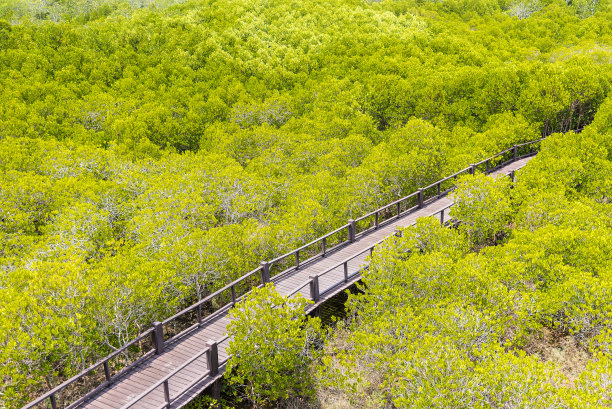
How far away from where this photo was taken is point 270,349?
1345cm

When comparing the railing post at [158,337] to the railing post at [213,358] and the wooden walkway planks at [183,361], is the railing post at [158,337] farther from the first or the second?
the railing post at [213,358]

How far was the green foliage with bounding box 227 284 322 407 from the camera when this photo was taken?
13344 millimetres

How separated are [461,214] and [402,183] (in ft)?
18.3

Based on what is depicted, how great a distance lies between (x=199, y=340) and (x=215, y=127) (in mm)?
26943

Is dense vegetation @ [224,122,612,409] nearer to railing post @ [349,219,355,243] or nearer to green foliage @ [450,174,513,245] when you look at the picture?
green foliage @ [450,174,513,245]

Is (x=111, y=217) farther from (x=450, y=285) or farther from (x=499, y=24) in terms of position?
(x=499, y=24)

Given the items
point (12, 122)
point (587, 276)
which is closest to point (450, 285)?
point (587, 276)

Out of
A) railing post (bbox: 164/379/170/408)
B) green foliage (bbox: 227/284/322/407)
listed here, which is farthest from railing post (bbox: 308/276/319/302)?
railing post (bbox: 164/379/170/408)

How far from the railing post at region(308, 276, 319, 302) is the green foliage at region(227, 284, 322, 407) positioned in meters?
2.00

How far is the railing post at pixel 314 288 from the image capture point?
16.2 meters

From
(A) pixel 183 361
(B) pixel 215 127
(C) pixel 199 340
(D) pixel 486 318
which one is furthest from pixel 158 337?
(B) pixel 215 127

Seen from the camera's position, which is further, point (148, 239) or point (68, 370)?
point (148, 239)

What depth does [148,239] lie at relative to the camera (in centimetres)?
1912

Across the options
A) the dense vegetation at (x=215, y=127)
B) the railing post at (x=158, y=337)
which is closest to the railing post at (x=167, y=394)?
the railing post at (x=158, y=337)
